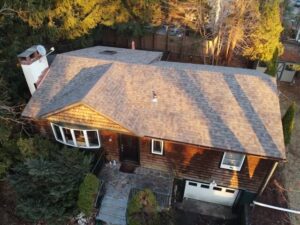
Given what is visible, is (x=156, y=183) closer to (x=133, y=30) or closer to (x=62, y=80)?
(x=62, y=80)

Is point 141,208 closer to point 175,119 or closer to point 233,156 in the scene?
point 175,119

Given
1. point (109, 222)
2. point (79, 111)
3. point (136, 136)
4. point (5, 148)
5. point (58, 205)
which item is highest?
point (79, 111)

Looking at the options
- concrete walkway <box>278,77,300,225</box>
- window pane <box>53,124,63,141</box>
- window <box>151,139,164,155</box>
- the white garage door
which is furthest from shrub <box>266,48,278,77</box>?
window pane <box>53,124,63,141</box>

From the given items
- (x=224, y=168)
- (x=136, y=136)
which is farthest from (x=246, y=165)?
(x=136, y=136)

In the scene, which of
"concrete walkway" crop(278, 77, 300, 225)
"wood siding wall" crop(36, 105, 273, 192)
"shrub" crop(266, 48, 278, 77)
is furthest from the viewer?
"shrub" crop(266, 48, 278, 77)

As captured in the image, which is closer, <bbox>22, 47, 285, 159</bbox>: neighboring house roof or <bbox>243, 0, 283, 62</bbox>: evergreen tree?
<bbox>22, 47, 285, 159</bbox>: neighboring house roof

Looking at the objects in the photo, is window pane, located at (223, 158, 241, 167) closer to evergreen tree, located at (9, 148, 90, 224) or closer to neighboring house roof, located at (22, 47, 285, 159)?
neighboring house roof, located at (22, 47, 285, 159)

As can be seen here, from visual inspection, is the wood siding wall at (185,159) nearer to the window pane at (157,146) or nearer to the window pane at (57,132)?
the window pane at (157,146)
